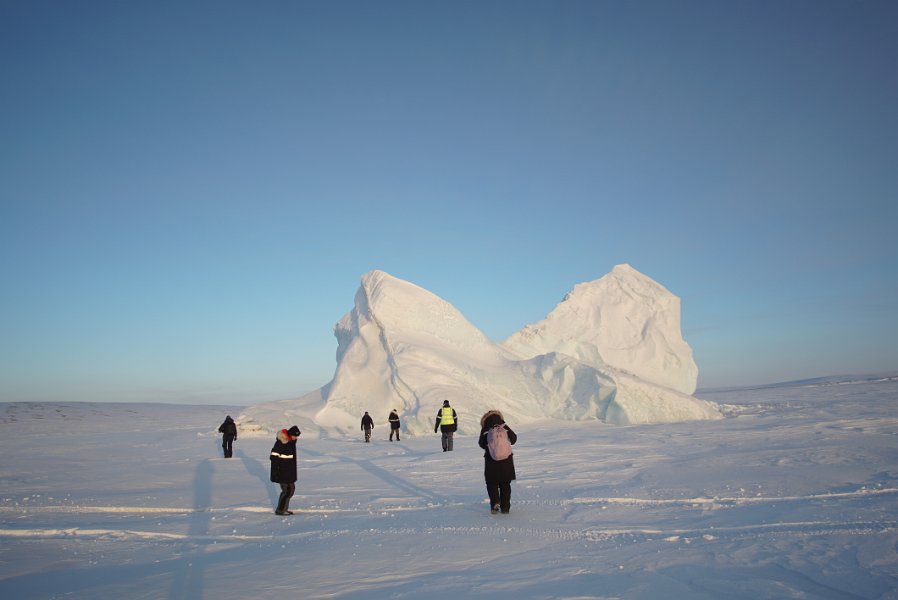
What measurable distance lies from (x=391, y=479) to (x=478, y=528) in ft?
15.0

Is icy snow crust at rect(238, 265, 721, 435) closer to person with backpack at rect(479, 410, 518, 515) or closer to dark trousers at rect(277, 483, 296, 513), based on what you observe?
dark trousers at rect(277, 483, 296, 513)

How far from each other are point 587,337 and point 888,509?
25.4 meters

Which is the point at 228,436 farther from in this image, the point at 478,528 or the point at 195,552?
the point at 478,528

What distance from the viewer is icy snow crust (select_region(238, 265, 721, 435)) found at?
75.1 feet

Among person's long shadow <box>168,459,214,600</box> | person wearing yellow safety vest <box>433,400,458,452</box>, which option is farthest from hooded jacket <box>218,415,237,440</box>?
person wearing yellow safety vest <box>433,400,458,452</box>

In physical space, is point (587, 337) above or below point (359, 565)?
above

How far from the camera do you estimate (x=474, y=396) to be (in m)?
23.5

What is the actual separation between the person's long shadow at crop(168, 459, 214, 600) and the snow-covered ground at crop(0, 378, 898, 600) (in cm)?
3

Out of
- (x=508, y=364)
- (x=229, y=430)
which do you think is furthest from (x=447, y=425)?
(x=508, y=364)

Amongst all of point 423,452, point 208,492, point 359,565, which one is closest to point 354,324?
point 423,452

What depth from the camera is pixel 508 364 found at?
27.5m

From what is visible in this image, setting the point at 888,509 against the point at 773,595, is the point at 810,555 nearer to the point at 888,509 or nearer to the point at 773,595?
the point at 773,595

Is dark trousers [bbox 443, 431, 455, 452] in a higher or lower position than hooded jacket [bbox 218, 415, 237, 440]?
lower

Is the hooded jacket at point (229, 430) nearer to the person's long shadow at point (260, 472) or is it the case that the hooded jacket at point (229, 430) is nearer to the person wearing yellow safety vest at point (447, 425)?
the person's long shadow at point (260, 472)
